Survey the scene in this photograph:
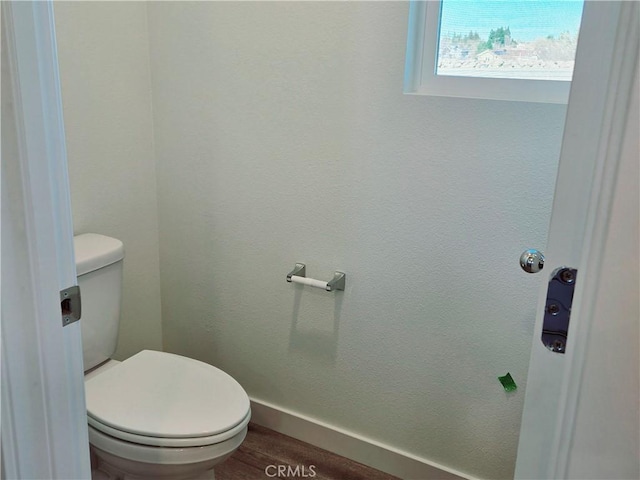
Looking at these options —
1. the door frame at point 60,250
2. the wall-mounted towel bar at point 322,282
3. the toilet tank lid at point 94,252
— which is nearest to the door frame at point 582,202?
the door frame at point 60,250

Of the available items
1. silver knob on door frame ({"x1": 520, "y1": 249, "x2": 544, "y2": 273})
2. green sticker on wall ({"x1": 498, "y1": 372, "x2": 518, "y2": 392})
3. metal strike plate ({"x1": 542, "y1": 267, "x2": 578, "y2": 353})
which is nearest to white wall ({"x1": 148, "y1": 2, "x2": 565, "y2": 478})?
green sticker on wall ({"x1": 498, "y1": 372, "x2": 518, "y2": 392})

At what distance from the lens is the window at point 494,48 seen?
1.51 m

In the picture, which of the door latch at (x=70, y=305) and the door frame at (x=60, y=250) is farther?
the door latch at (x=70, y=305)

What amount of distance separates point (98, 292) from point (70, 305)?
3.08 ft

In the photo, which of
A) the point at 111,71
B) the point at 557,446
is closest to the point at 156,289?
the point at 111,71

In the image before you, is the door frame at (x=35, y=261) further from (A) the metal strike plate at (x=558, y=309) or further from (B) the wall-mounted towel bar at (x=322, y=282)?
(B) the wall-mounted towel bar at (x=322, y=282)

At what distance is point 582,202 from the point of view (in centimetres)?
67

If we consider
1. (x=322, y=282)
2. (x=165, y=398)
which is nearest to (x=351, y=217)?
(x=322, y=282)

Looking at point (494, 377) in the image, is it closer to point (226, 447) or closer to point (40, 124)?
point (226, 447)

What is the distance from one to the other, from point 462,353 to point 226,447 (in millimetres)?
716

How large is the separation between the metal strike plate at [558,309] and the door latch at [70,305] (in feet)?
2.11

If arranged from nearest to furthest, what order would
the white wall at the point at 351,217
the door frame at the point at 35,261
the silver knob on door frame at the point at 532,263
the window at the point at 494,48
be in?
the door frame at the point at 35,261 < the silver knob on door frame at the point at 532,263 < the window at the point at 494,48 < the white wall at the point at 351,217

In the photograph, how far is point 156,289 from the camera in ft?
7.46

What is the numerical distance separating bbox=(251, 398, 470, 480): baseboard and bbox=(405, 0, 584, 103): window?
1132 mm
